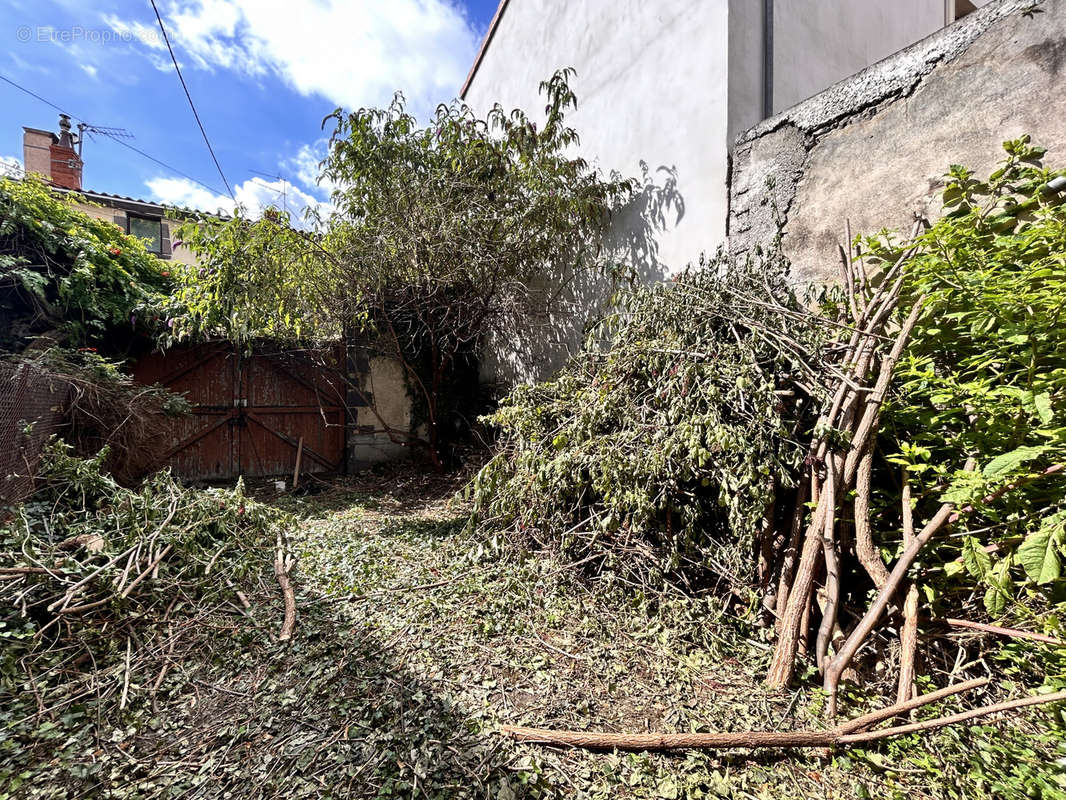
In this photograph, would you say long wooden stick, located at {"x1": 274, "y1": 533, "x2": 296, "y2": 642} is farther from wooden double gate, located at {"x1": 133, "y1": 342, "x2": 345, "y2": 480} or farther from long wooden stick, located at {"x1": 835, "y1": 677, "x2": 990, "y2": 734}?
wooden double gate, located at {"x1": 133, "y1": 342, "x2": 345, "y2": 480}

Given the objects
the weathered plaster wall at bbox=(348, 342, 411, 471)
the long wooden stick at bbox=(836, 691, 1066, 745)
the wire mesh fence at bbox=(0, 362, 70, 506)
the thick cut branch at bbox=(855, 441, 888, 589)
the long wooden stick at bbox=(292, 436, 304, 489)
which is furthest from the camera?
the weathered plaster wall at bbox=(348, 342, 411, 471)

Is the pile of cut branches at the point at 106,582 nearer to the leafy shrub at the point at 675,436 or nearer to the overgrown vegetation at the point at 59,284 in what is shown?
the leafy shrub at the point at 675,436

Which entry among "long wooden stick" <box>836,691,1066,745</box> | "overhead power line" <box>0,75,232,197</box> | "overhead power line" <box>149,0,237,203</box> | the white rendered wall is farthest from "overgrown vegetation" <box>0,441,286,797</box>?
"overhead power line" <box>0,75,232,197</box>

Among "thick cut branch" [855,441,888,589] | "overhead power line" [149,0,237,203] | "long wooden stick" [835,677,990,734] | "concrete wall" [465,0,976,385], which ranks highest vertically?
"overhead power line" [149,0,237,203]

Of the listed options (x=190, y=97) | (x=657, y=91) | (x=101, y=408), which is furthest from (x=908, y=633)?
(x=190, y=97)

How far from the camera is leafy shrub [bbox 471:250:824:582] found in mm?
2309

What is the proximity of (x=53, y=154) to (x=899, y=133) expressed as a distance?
1624 centimetres

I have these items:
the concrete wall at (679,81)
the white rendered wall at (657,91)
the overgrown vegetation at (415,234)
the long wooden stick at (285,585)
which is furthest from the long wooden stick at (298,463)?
the white rendered wall at (657,91)

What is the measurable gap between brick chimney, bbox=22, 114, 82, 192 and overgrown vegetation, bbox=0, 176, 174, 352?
784 cm

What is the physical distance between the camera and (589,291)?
5277mm

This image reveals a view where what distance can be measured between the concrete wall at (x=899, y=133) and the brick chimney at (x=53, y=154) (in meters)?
14.9

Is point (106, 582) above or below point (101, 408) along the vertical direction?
below

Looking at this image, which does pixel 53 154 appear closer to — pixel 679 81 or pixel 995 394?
pixel 679 81

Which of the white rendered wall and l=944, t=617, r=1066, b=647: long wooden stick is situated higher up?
the white rendered wall
